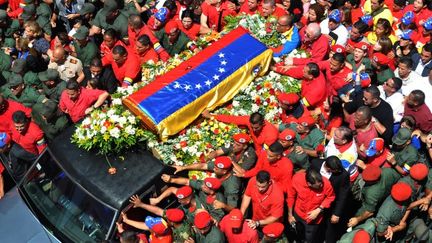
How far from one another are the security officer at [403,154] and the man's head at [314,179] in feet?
4.40

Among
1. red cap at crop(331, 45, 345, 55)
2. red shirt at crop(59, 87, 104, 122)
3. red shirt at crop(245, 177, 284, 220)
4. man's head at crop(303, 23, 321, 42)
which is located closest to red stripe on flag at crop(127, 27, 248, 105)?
red shirt at crop(59, 87, 104, 122)

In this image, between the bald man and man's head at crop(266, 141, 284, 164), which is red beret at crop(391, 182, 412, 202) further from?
the bald man

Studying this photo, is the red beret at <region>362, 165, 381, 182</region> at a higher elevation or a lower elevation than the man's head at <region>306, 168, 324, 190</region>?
lower

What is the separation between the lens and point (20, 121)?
28.5 ft

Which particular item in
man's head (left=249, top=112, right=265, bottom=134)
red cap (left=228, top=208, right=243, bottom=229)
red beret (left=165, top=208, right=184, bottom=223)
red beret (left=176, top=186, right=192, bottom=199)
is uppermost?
man's head (left=249, top=112, right=265, bottom=134)

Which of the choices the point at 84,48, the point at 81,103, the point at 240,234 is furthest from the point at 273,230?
the point at 84,48

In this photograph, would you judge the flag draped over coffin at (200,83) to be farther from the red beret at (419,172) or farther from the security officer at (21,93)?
the red beret at (419,172)

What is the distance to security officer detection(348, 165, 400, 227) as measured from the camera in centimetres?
764

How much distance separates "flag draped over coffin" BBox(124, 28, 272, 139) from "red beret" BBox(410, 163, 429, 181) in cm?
286

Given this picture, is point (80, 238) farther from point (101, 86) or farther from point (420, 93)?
point (420, 93)

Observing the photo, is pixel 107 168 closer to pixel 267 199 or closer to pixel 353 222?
pixel 267 199

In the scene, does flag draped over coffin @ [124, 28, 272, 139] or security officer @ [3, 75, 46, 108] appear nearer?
flag draped over coffin @ [124, 28, 272, 139]

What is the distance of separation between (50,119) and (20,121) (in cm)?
45

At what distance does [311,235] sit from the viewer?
8.11 metres
